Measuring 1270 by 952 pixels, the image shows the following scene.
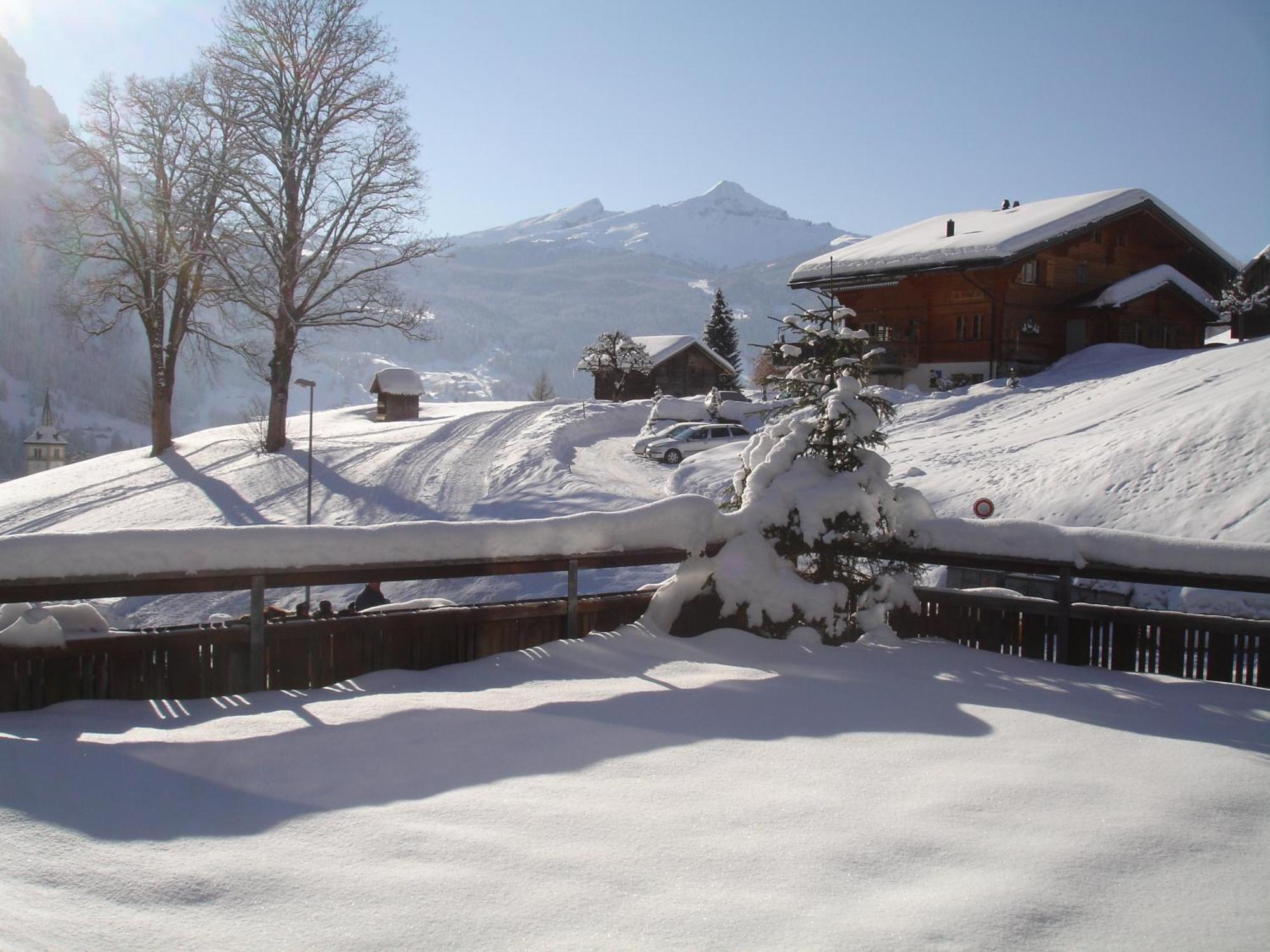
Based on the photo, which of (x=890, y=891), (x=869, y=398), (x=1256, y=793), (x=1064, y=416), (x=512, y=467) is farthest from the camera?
(x=512, y=467)

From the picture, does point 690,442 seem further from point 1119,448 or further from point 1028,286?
point 1119,448

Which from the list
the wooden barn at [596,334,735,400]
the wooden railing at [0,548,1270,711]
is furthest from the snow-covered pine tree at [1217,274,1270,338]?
the wooden railing at [0,548,1270,711]

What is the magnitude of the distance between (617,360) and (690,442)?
24.8 metres

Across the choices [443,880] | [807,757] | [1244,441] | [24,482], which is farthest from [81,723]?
[24,482]

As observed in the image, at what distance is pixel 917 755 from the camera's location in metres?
5.40

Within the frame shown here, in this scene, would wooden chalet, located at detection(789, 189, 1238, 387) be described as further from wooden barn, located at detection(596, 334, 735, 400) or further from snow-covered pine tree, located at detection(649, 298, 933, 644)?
snow-covered pine tree, located at detection(649, 298, 933, 644)

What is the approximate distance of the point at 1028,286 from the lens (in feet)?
120

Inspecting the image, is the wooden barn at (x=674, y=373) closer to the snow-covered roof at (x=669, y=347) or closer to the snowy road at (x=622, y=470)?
the snow-covered roof at (x=669, y=347)

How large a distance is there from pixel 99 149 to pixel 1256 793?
41749mm

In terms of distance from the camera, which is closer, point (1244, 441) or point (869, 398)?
point (869, 398)

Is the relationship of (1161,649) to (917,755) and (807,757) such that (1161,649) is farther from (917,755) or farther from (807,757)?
(807,757)

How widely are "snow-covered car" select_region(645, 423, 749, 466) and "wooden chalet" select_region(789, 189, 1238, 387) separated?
667cm

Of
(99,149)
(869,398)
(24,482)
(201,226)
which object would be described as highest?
(99,149)

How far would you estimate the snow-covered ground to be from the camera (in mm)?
3305
